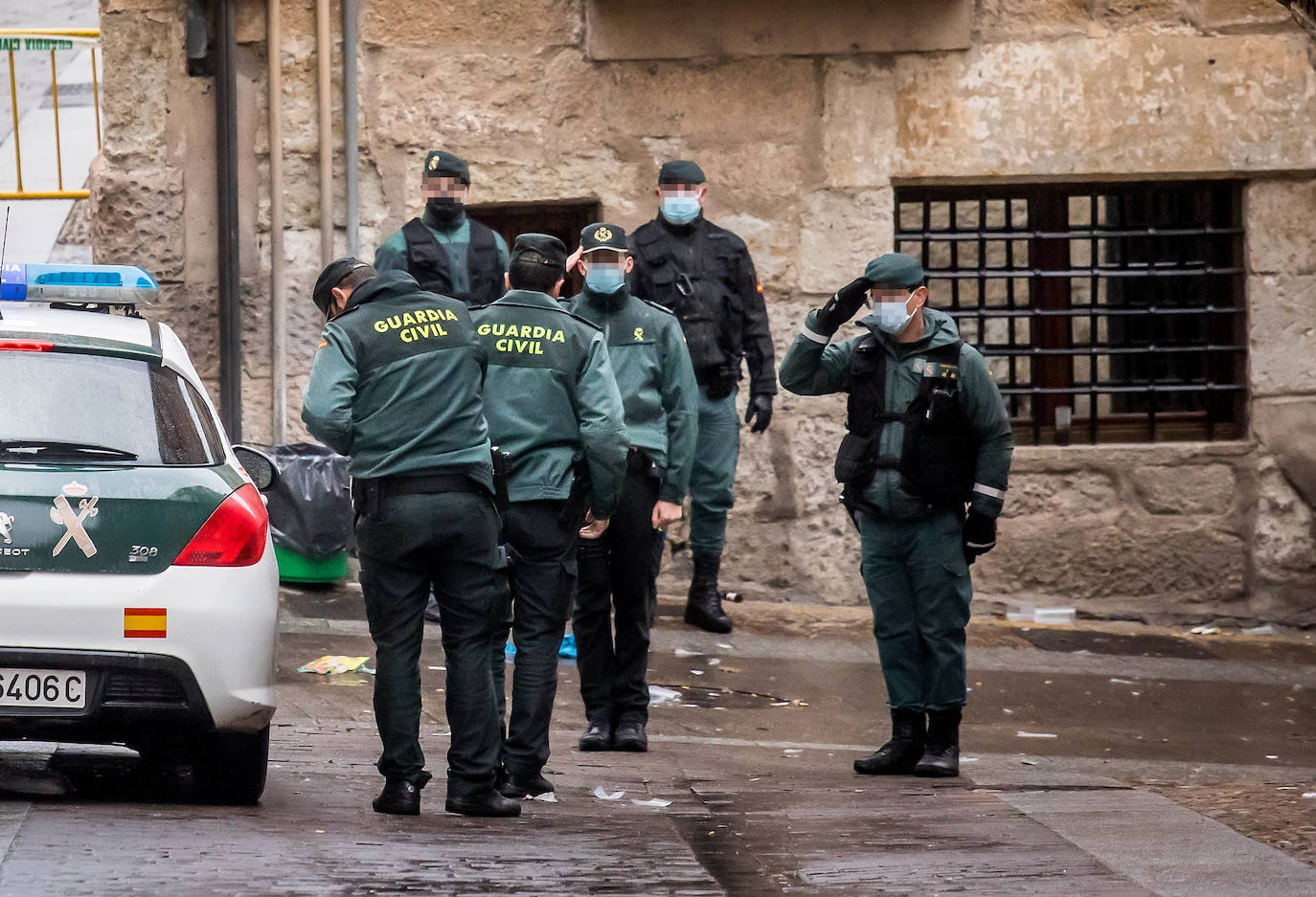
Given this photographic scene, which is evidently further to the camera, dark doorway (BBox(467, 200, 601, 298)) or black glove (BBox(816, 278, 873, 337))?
dark doorway (BBox(467, 200, 601, 298))

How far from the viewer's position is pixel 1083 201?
37.1ft

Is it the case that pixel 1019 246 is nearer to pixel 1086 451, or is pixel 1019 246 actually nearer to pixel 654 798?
pixel 1086 451

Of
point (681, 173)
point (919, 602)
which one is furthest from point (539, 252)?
point (681, 173)

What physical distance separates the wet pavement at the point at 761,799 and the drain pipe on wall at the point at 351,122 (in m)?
2.23

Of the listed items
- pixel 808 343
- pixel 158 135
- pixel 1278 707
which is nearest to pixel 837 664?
pixel 1278 707

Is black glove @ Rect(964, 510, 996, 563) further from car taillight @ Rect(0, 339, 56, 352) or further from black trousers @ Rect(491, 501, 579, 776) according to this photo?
car taillight @ Rect(0, 339, 56, 352)

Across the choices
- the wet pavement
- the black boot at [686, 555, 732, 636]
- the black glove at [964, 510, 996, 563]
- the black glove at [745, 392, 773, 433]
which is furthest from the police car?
the black boot at [686, 555, 732, 636]

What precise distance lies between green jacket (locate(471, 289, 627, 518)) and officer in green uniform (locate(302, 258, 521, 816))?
32cm

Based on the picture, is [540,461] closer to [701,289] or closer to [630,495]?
[630,495]

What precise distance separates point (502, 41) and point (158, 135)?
78.0 inches

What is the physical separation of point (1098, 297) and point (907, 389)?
→ 4812mm

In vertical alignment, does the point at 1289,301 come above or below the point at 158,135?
below

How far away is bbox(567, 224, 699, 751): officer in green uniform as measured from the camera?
7113 mm

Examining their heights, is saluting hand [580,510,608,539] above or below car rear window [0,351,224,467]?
below
